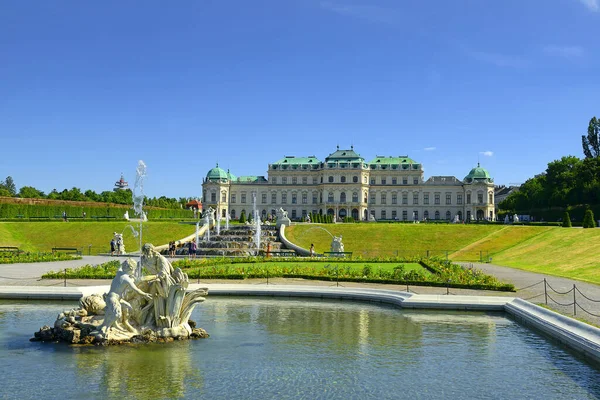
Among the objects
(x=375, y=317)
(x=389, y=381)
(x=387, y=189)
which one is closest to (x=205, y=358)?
(x=389, y=381)

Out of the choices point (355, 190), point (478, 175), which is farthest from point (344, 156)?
point (478, 175)

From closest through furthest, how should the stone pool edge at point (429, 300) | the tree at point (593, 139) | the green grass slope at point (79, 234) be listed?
the stone pool edge at point (429, 300) < the green grass slope at point (79, 234) < the tree at point (593, 139)

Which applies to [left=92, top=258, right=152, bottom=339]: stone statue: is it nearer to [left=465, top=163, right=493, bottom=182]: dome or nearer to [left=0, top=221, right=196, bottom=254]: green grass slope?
[left=0, top=221, right=196, bottom=254]: green grass slope

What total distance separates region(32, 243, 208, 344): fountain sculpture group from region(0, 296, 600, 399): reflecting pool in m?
0.36

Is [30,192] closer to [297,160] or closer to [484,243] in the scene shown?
[297,160]

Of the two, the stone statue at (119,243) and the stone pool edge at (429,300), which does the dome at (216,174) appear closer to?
the stone statue at (119,243)

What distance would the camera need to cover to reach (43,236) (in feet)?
164

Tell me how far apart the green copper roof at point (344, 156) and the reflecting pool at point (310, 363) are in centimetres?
8995

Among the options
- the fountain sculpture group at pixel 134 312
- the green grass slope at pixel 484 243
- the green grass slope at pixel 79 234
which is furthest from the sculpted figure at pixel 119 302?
the green grass slope at pixel 79 234

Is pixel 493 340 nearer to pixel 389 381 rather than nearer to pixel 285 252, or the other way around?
pixel 389 381

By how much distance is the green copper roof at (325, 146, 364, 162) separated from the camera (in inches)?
4112

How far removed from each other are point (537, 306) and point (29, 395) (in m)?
13.1

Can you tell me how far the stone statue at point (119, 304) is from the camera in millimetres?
11945

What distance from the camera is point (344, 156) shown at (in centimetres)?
10538
